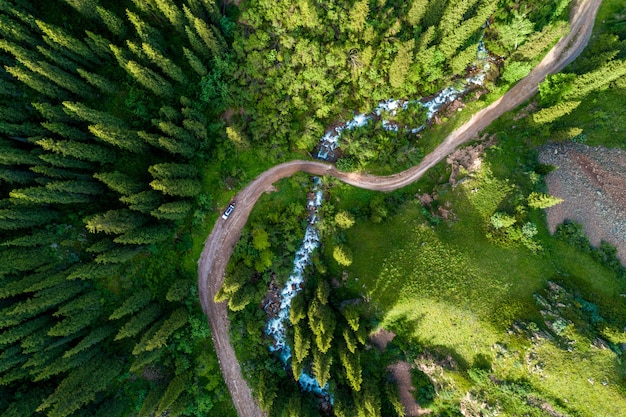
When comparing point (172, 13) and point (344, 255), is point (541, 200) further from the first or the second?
point (172, 13)

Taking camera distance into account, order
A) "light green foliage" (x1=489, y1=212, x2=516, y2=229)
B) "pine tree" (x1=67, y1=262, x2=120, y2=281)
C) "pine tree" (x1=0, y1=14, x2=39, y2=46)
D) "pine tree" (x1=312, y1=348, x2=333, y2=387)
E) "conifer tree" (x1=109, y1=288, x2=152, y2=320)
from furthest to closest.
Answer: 1. "light green foliage" (x1=489, y1=212, x2=516, y2=229)
2. "conifer tree" (x1=109, y1=288, x2=152, y2=320)
3. "pine tree" (x1=312, y1=348, x2=333, y2=387)
4. "pine tree" (x1=0, y1=14, x2=39, y2=46)
5. "pine tree" (x1=67, y1=262, x2=120, y2=281)

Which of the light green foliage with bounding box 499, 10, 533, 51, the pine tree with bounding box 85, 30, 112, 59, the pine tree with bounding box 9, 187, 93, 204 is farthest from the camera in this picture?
the light green foliage with bounding box 499, 10, 533, 51

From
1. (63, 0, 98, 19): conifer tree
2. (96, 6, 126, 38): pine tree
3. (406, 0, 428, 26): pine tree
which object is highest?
(63, 0, 98, 19): conifer tree

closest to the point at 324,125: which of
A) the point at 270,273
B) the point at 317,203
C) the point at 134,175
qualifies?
the point at 317,203

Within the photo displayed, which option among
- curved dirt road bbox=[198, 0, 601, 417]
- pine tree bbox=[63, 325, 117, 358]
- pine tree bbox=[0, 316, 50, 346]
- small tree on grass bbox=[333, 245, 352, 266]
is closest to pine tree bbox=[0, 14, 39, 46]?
curved dirt road bbox=[198, 0, 601, 417]

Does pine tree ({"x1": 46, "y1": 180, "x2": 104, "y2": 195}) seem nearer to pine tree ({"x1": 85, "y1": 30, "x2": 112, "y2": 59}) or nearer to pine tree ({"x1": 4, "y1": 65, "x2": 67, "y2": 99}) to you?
pine tree ({"x1": 4, "y1": 65, "x2": 67, "y2": 99})

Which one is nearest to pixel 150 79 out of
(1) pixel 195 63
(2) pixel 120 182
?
(1) pixel 195 63
